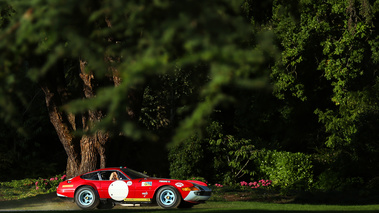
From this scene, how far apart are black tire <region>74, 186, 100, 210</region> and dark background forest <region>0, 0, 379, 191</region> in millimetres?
1883

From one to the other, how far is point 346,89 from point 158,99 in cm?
979

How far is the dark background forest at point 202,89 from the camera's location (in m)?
7.16

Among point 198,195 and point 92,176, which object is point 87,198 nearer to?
point 92,176

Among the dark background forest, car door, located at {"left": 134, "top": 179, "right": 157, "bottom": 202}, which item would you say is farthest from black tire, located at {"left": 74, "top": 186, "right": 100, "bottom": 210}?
the dark background forest

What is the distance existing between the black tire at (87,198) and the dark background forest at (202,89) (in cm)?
188

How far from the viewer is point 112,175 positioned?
17.7m

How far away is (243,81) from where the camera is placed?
6957 mm

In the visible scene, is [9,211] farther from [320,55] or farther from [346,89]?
[320,55]

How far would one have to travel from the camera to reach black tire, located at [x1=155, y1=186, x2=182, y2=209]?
16.7 m

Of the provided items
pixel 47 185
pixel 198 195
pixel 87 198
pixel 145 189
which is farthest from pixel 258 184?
pixel 87 198

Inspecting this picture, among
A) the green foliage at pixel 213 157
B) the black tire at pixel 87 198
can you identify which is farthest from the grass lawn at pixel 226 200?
the green foliage at pixel 213 157

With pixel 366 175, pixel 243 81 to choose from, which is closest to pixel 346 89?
pixel 366 175

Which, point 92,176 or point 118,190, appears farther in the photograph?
point 92,176

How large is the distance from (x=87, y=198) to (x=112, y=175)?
996mm
